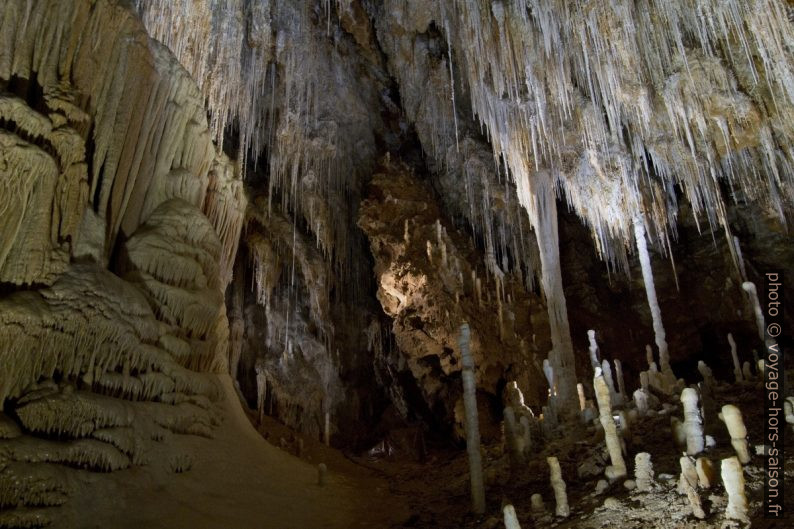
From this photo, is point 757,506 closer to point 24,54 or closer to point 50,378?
point 50,378

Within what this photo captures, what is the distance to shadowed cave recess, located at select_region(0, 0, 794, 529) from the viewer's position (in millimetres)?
6152

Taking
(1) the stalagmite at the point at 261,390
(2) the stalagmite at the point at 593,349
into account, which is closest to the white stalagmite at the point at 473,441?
(2) the stalagmite at the point at 593,349

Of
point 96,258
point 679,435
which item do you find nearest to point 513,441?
point 679,435

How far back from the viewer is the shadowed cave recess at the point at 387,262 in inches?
242

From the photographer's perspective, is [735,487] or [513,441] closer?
[735,487]

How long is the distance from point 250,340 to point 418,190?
275 inches

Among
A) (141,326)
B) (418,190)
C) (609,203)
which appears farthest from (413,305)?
(141,326)

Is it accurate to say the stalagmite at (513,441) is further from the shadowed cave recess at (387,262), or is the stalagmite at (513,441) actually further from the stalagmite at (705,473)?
the stalagmite at (705,473)

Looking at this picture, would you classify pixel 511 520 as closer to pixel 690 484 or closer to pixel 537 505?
pixel 537 505

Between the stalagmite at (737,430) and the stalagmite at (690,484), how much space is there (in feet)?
1.58

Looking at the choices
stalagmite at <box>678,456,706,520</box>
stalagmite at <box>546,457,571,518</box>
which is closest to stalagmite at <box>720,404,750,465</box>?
stalagmite at <box>678,456,706,520</box>

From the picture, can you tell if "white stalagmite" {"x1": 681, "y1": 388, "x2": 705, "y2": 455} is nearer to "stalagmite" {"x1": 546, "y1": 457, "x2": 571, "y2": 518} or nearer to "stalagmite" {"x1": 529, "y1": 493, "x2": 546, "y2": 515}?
"stalagmite" {"x1": 546, "y1": 457, "x2": 571, "y2": 518}

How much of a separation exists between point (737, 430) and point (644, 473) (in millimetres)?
1046

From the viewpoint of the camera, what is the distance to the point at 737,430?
534 cm
